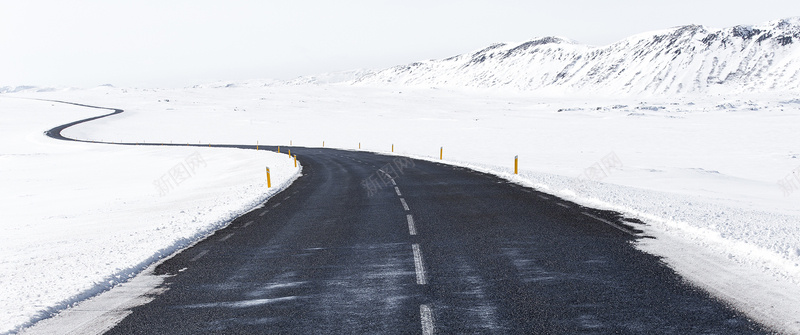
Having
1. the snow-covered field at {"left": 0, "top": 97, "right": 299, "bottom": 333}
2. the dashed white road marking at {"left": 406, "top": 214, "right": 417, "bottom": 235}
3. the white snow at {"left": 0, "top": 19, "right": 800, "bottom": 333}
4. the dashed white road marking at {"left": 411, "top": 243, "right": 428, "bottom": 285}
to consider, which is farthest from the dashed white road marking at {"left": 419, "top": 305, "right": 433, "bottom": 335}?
the dashed white road marking at {"left": 406, "top": 214, "right": 417, "bottom": 235}

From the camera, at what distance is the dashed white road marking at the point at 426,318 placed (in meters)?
5.50

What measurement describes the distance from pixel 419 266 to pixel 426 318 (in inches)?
88.6

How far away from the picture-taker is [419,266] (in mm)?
8102

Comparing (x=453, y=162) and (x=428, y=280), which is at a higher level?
(x=428, y=280)

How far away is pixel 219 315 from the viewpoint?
6250mm

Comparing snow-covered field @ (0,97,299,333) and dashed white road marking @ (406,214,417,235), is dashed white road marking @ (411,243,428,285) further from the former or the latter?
snow-covered field @ (0,97,299,333)

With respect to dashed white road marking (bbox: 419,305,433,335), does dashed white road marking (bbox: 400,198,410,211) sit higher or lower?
lower

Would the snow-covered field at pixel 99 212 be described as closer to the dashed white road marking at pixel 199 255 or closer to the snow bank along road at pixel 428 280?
the dashed white road marking at pixel 199 255

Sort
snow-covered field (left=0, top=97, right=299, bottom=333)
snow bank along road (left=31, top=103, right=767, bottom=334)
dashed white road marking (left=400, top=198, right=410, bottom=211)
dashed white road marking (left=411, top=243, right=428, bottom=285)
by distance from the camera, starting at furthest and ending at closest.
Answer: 1. dashed white road marking (left=400, top=198, right=410, bottom=211)
2. snow-covered field (left=0, top=97, right=299, bottom=333)
3. dashed white road marking (left=411, top=243, right=428, bottom=285)
4. snow bank along road (left=31, top=103, right=767, bottom=334)

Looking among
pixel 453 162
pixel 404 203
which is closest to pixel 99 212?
pixel 404 203

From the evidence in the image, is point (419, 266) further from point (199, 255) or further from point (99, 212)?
point (99, 212)

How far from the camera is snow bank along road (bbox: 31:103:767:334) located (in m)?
5.78

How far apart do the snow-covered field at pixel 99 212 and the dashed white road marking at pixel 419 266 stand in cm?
433

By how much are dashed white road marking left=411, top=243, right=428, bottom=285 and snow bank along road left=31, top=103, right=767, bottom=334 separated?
0.06 feet
